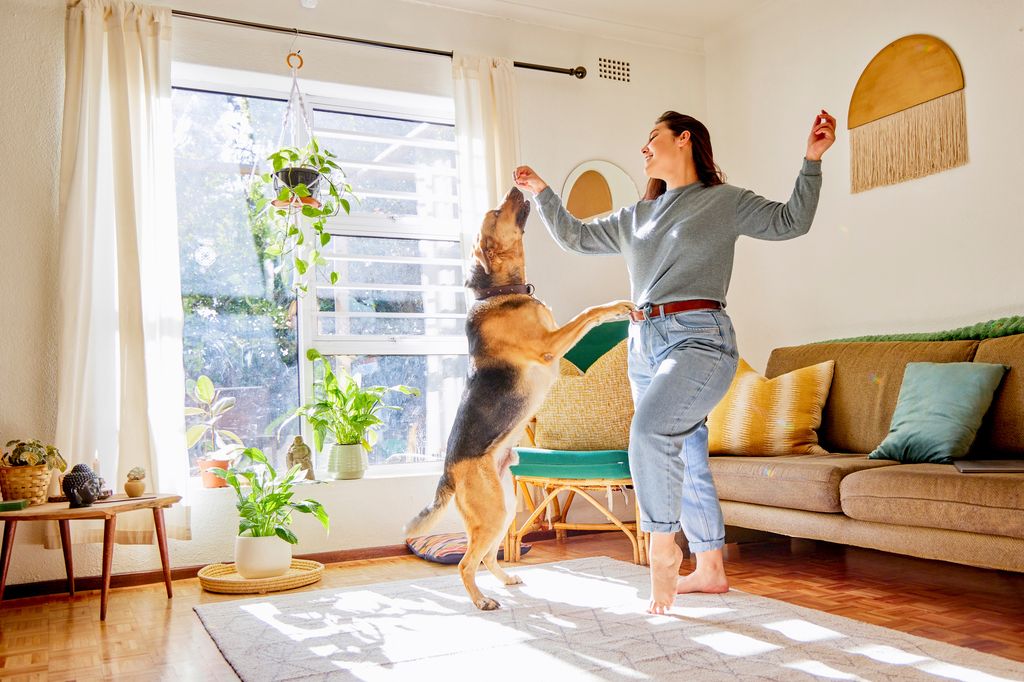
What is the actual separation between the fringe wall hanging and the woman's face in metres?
1.73

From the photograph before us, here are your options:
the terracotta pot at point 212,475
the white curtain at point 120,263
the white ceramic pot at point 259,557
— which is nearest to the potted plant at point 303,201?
the white curtain at point 120,263

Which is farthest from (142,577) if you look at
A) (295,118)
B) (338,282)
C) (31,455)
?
(295,118)

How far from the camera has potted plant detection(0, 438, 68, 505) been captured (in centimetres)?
303

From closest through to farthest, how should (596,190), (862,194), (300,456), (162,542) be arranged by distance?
(162,542) → (300,456) → (862,194) → (596,190)

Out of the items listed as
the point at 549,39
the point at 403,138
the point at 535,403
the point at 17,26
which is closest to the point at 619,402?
the point at 535,403

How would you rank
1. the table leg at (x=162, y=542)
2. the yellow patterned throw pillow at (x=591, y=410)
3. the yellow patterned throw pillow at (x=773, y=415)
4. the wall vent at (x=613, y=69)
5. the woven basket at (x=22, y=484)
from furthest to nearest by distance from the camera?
the wall vent at (x=613, y=69), the yellow patterned throw pillow at (x=591, y=410), the yellow patterned throw pillow at (x=773, y=415), the table leg at (x=162, y=542), the woven basket at (x=22, y=484)

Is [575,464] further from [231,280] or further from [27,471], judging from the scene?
[27,471]

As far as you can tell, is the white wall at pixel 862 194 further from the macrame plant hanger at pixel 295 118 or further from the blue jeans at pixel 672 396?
the macrame plant hanger at pixel 295 118

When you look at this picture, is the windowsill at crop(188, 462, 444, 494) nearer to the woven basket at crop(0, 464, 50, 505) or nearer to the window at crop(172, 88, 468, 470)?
the window at crop(172, 88, 468, 470)

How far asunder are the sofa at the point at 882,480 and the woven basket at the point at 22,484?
2.54 meters

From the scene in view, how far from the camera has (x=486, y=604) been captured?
2.60m

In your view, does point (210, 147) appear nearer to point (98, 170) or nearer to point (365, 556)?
point (98, 170)

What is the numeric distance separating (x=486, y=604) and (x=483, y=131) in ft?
8.15

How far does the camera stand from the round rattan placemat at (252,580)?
3184 millimetres
